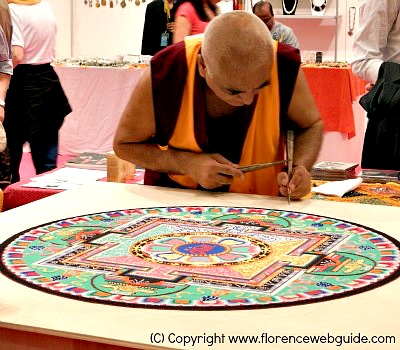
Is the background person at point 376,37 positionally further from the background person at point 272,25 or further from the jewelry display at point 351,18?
the jewelry display at point 351,18

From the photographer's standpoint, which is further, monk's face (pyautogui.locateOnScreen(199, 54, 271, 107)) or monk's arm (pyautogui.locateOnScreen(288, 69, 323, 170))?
monk's arm (pyautogui.locateOnScreen(288, 69, 323, 170))

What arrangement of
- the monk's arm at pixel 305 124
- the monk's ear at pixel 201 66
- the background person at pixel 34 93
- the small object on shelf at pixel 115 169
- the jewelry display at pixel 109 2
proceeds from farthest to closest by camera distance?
the jewelry display at pixel 109 2 → the background person at pixel 34 93 → the small object on shelf at pixel 115 169 → the monk's arm at pixel 305 124 → the monk's ear at pixel 201 66

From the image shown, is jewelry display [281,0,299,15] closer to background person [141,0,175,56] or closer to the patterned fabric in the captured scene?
background person [141,0,175,56]

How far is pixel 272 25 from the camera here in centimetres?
608

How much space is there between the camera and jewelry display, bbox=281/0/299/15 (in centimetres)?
809

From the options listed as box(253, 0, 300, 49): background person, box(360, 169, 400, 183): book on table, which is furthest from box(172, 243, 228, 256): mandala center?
box(253, 0, 300, 49): background person

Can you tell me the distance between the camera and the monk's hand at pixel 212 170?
1910 mm

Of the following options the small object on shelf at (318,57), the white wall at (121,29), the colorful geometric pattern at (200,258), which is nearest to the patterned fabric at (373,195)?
the colorful geometric pattern at (200,258)

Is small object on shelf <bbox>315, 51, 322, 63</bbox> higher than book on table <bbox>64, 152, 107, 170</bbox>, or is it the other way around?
small object on shelf <bbox>315, 51, 322, 63</bbox>

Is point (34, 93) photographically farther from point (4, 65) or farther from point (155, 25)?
point (155, 25)

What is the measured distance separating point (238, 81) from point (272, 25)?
4479 mm

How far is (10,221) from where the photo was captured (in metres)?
1.68

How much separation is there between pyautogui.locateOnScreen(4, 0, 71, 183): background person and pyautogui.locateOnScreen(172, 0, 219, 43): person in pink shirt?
107 centimetres

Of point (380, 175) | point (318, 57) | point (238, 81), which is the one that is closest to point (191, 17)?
point (380, 175)
